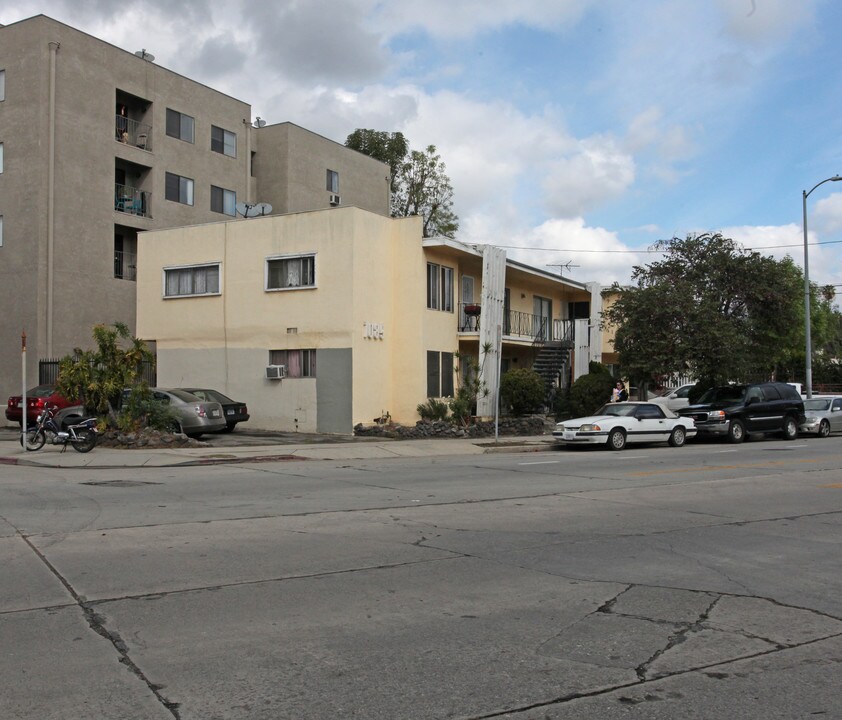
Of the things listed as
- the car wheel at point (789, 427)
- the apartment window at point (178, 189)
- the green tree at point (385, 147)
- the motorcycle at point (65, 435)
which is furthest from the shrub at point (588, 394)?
the green tree at point (385, 147)

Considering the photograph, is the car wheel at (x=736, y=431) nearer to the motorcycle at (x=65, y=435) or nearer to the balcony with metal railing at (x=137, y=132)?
the motorcycle at (x=65, y=435)

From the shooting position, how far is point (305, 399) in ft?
86.7

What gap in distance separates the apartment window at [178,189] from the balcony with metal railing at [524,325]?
16.0m

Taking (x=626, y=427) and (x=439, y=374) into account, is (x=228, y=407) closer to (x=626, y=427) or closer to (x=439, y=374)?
(x=439, y=374)

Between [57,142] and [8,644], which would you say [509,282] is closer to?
[57,142]

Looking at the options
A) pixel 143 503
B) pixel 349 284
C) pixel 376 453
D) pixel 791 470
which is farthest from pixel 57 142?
pixel 791 470

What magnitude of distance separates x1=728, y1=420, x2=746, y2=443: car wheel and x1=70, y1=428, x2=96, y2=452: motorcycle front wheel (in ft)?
60.0

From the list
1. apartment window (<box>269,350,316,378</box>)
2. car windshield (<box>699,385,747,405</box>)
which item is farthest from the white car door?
apartment window (<box>269,350,316,378</box>)

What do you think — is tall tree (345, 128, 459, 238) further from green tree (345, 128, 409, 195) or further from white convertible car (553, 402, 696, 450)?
white convertible car (553, 402, 696, 450)

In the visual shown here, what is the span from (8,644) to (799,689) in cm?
492

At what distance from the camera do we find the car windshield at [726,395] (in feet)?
86.0

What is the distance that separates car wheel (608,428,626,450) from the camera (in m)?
22.8

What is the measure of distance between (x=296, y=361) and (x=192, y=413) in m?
4.61

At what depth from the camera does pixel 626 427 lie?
75.7 ft
